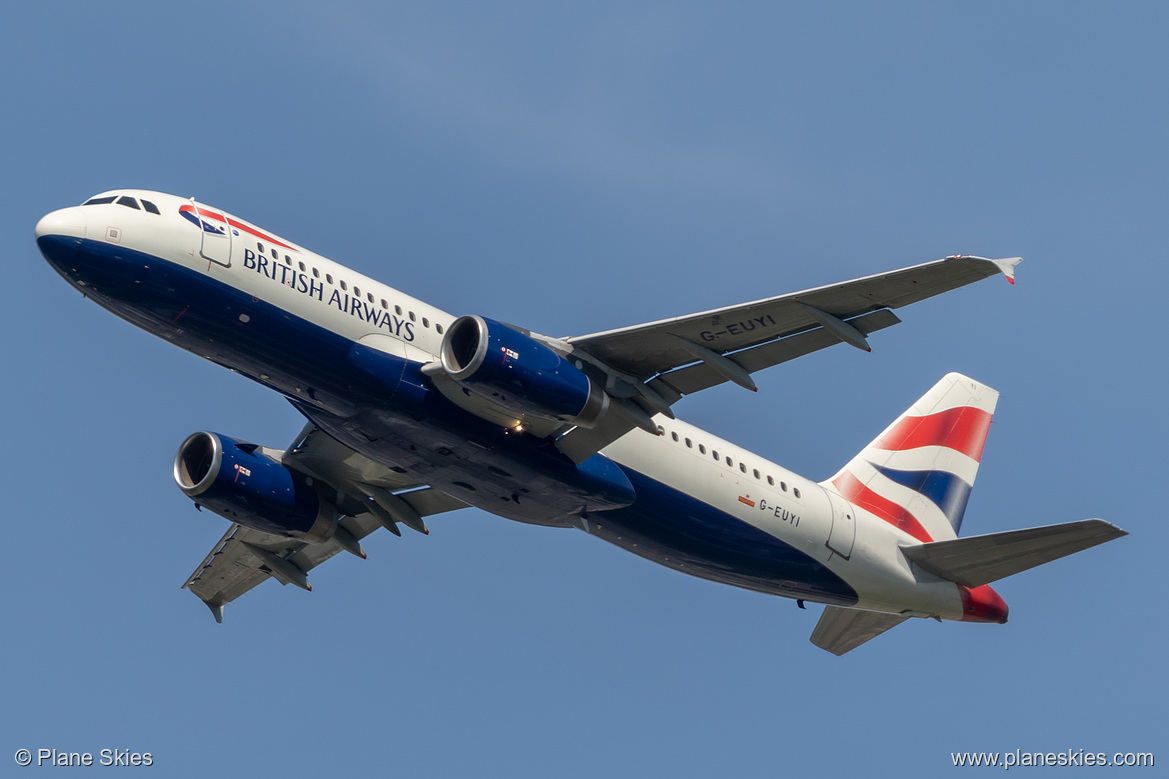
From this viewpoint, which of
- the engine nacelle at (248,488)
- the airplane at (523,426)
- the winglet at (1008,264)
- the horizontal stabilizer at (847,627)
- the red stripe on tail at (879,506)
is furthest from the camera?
the horizontal stabilizer at (847,627)

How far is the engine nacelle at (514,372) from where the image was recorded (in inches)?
1099

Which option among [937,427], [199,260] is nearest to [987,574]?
[937,427]

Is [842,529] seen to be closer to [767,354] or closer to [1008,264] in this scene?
[767,354]

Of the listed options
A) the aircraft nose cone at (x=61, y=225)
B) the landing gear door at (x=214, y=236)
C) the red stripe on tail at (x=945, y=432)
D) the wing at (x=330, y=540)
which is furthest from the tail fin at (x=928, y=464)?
the aircraft nose cone at (x=61, y=225)

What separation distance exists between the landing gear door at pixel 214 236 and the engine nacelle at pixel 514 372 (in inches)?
195

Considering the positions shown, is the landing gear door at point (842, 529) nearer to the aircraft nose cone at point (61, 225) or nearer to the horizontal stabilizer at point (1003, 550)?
the horizontal stabilizer at point (1003, 550)

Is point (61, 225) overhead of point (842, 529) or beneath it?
beneath

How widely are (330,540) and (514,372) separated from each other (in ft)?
36.1

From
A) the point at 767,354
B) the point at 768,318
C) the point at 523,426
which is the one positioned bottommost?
the point at 523,426

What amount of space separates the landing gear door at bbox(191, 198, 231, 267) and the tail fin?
59.6ft

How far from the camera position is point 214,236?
28438 mm

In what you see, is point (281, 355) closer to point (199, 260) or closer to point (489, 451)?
point (199, 260)

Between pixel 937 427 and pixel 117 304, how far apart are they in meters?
24.3

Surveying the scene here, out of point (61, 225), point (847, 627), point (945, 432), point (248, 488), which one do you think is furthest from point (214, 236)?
point (945, 432)
